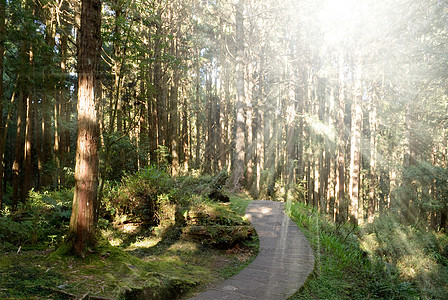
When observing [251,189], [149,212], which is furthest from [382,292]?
[251,189]

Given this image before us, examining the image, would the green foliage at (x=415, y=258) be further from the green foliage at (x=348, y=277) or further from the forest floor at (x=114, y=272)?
the forest floor at (x=114, y=272)

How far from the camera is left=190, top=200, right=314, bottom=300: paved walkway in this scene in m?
3.80

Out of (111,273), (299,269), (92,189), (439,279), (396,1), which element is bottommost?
(439,279)

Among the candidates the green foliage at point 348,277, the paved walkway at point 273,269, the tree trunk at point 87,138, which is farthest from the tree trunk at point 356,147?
the tree trunk at point 87,138

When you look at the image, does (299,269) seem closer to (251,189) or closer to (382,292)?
(382,292)

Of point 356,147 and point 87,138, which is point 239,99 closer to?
point 356,147

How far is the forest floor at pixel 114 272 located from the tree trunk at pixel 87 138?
369 mm

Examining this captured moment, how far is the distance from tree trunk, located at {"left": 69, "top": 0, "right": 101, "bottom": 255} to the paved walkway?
1782 millimetres

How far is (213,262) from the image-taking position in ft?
18.1

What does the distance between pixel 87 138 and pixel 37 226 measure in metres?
3.05

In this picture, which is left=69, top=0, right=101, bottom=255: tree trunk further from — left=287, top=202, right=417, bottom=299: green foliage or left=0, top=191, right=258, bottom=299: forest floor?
left=287, top=202, right=417, bottom=299: green foliage

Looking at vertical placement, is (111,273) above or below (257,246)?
above

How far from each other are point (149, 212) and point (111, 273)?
12.8 ft

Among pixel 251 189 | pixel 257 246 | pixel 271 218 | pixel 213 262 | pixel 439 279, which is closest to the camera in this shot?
pixel 213 262
